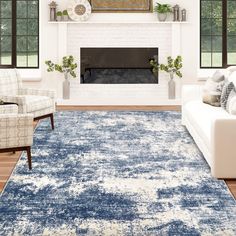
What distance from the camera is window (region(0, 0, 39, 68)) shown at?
35.6ft

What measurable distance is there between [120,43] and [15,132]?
6117 mm

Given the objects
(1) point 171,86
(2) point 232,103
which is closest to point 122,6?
(1) point 171,86

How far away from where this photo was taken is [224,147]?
4.51 meters

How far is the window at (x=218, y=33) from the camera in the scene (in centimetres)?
1087

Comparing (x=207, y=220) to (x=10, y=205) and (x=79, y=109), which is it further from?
(x=79, y=109)

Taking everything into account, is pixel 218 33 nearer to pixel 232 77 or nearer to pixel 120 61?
pixel 120 61

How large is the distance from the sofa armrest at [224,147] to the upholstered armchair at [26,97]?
304cm

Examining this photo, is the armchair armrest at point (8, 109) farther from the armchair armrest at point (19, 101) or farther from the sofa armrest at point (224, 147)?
the sofa armrest at point (224, 147)

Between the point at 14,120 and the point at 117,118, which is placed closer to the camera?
the point at 14,120

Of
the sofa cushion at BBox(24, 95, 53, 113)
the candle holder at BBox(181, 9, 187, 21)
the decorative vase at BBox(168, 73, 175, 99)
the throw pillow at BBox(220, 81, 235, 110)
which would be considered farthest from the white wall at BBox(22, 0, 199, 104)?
the throw pillow at BBox(220, 81, 235, 110)

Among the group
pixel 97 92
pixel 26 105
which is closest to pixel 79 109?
pixel 97 92

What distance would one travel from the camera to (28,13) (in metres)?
10.9

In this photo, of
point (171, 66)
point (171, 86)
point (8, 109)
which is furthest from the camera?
point (171, 86)

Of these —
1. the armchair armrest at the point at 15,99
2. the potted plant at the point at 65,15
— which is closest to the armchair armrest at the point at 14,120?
the armchair armrest at the point at 15,99
